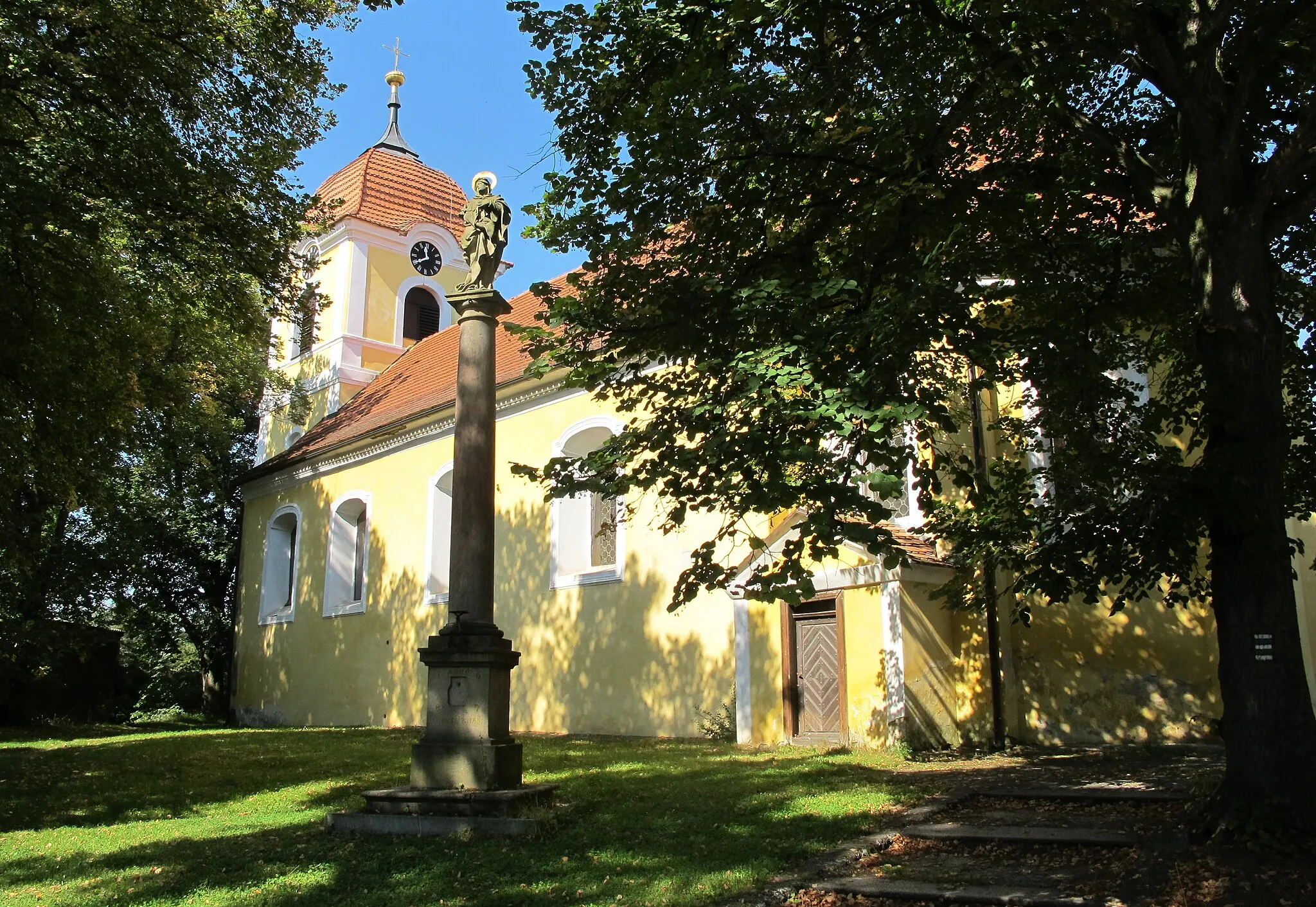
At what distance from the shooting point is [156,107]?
10.7m

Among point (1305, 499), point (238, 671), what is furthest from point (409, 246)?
point (1305, 499)

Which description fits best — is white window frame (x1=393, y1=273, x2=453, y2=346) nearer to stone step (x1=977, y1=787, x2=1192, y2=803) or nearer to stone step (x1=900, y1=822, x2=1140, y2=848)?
stone step (x1=977, y1=787, x2=1192, y2=803)

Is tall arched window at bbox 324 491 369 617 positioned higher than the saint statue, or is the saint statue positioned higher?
the saint statue

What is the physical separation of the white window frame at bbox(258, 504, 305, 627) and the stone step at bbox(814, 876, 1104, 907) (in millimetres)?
19437

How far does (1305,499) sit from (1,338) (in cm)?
1180

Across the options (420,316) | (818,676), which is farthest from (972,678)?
(420,316)

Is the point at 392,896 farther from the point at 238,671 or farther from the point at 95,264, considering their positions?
the point at 238,671

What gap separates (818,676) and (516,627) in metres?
6.38

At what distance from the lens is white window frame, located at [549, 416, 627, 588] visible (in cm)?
1625

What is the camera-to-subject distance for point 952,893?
539cm

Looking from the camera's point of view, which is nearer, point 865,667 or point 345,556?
point 865,667

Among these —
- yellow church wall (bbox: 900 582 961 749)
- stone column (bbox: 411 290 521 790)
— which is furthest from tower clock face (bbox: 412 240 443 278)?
stone column (bbox: 411 290 521 790)

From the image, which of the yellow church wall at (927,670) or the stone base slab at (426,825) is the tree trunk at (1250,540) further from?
the yellow church wall at (927,670)

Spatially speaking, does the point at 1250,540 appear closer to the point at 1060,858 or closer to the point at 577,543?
the point at 1060,858
